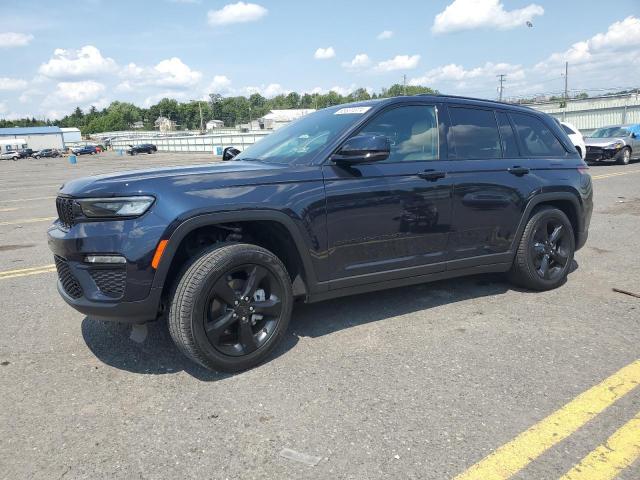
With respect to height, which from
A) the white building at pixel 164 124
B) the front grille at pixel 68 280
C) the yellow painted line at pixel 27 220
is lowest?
the yellow painted line at pixel 27 220

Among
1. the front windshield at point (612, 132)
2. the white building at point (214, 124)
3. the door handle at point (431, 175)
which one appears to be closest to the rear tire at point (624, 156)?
the front windshield at point (612, 132)

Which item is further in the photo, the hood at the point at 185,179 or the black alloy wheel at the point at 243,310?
the black alloy wheel at the point at 243,310

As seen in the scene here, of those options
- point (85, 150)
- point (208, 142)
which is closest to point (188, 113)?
point (85, 150)

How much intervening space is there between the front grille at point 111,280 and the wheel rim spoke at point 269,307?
0.79 metres

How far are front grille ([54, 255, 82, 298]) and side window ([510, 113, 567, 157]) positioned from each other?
377 centimetres

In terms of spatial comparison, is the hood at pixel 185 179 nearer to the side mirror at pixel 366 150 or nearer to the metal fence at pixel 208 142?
the side mirror at pixel 366 150

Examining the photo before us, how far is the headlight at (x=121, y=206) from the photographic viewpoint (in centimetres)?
286

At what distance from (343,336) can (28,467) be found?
6.79 feet

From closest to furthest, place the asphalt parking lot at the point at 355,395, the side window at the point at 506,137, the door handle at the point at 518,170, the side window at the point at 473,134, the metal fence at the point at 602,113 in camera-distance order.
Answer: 1. the asphalt parking lot at the point at 355,395
2. the side window at the point at 473,134
3. the door handle at the point at 518,170
4. the side window at the point at 506,137
5. the metal fence at the point at 602,113

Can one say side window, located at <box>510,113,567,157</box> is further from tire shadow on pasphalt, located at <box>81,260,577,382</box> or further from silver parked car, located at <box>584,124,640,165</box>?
silver parked car, located at <box>584,124,640,165</box>

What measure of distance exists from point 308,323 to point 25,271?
12.1 feet

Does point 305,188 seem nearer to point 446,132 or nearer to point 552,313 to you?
point 446,132

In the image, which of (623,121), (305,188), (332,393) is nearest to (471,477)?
(332,393)

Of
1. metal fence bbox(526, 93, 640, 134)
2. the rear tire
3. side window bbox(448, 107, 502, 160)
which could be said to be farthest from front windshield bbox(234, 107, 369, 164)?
metal fence bbox(526, 93, 640, 134)
